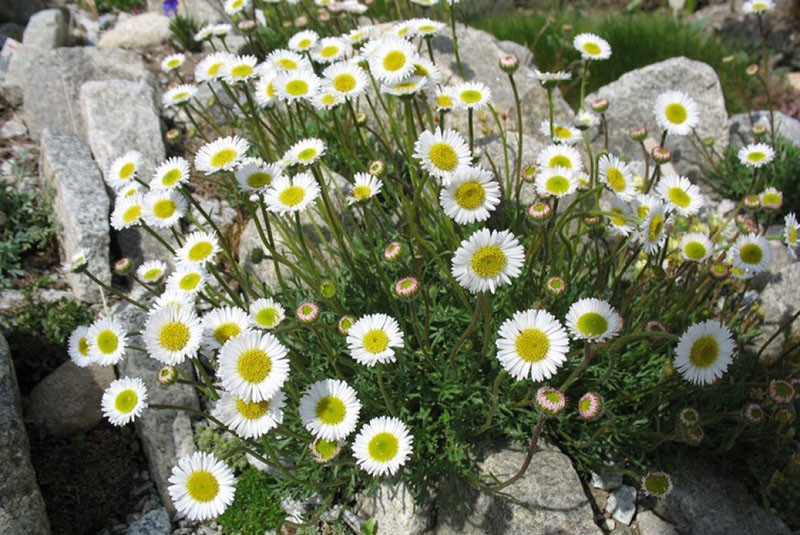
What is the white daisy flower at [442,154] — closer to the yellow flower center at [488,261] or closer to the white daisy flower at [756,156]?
the yellow flower center at [488,261]

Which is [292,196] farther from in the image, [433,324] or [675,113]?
[675,113]

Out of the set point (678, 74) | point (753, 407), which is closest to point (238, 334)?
point (753, 407)

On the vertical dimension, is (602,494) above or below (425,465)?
below

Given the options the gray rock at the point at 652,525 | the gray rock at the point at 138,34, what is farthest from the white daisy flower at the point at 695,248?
the gray rock at the point at 138,34

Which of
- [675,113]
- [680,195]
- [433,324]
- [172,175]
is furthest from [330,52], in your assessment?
[680,195]

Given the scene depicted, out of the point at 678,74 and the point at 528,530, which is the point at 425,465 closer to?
the point at 528,530

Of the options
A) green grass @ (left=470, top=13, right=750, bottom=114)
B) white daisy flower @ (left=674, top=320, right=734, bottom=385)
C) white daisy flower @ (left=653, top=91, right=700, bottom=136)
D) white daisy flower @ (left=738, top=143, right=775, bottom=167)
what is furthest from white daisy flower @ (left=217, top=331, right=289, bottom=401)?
green grass @ (left=470, top=13, right=750, bottom=114)

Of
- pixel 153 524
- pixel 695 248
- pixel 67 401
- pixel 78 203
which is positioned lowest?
pixel 153 524
